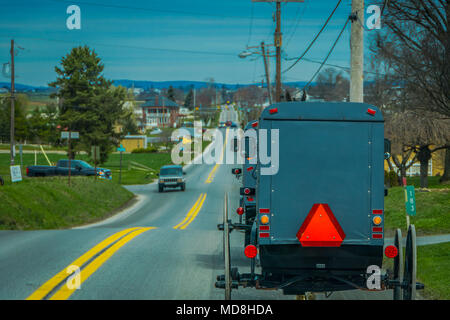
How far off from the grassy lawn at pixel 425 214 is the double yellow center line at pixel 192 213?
9.10m

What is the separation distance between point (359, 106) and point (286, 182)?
1408mm

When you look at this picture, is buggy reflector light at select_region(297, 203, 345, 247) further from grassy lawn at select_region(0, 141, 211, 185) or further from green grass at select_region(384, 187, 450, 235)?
grassy lawn at select_region(0, 141, 211, 185)

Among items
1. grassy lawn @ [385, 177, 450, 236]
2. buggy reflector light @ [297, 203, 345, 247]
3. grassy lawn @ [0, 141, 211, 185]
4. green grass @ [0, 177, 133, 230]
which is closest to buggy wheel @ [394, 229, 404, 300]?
buggy reflector light @ [297, 203, 345, 247]

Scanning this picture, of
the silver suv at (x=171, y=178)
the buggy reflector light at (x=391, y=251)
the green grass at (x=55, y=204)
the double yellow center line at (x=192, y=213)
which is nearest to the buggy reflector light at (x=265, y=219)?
the buggy reflector light at (x=391, y=251)

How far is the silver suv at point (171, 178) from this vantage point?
48656 mm

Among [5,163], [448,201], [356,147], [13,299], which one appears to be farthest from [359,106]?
[5,163]

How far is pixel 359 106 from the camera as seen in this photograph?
7.37 meters

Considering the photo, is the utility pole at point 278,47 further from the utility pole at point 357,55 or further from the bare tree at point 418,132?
the utility pole at point 357,55

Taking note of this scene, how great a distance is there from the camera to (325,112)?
7352mm

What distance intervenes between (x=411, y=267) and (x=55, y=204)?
2398 cm

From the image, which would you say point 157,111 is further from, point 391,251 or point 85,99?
point 391,251

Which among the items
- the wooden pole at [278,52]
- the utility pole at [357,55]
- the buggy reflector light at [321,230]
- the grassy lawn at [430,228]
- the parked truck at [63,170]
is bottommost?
the parked truck at [63,170]

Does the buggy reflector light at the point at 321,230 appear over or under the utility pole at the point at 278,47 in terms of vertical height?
under
